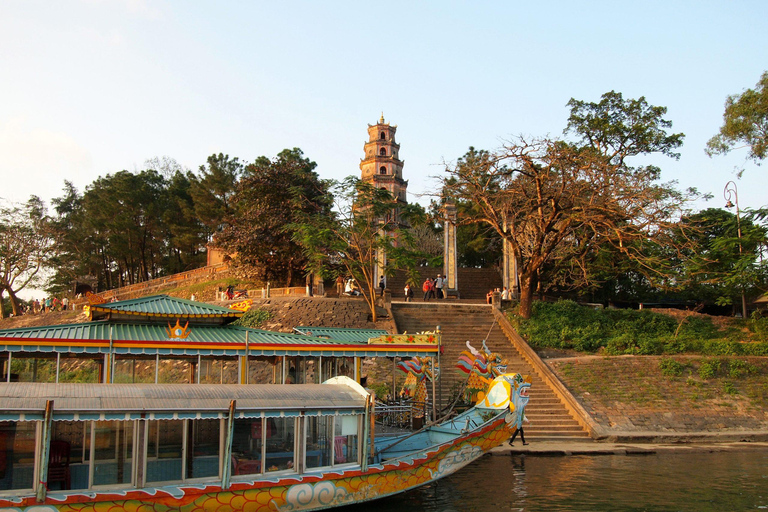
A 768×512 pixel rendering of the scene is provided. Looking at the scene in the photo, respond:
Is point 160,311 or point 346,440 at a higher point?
point 160,311

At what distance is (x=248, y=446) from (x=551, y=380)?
472 inches

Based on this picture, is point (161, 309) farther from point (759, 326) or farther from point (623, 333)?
A: point (759, 326)

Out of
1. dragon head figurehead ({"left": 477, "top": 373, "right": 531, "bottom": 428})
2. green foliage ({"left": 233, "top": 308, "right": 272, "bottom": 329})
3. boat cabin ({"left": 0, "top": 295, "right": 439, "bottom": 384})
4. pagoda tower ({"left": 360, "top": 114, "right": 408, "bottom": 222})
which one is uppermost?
pagoda tower ({"left": 360, "top": 114, "right": 408, "bottom": 222})

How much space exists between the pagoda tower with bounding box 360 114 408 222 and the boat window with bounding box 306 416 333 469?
138 feet

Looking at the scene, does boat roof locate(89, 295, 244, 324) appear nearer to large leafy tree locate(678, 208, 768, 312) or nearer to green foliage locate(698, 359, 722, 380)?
green foliage locate(698, 359, 722, 380)

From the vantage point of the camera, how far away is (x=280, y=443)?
9.68m

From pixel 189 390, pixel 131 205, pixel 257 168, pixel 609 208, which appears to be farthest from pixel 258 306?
pixel 131 205

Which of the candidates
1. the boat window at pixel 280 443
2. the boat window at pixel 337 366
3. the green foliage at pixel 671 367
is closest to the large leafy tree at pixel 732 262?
the green foliage at pixel 671 367

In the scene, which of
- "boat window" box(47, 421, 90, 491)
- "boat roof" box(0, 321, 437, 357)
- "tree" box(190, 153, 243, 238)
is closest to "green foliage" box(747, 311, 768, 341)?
"boat roof" box(0, 321, 437, 357)

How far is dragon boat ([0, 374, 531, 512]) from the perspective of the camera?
26.3ft

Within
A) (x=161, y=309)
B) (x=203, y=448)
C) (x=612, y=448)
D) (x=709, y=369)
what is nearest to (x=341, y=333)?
(x=161, y=309)

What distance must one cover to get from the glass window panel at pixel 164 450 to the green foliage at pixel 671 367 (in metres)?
15.5

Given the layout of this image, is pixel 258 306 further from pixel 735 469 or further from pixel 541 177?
pixel 735 469

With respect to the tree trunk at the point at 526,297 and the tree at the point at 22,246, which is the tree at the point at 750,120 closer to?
the tree trunk at the point at 526,297
